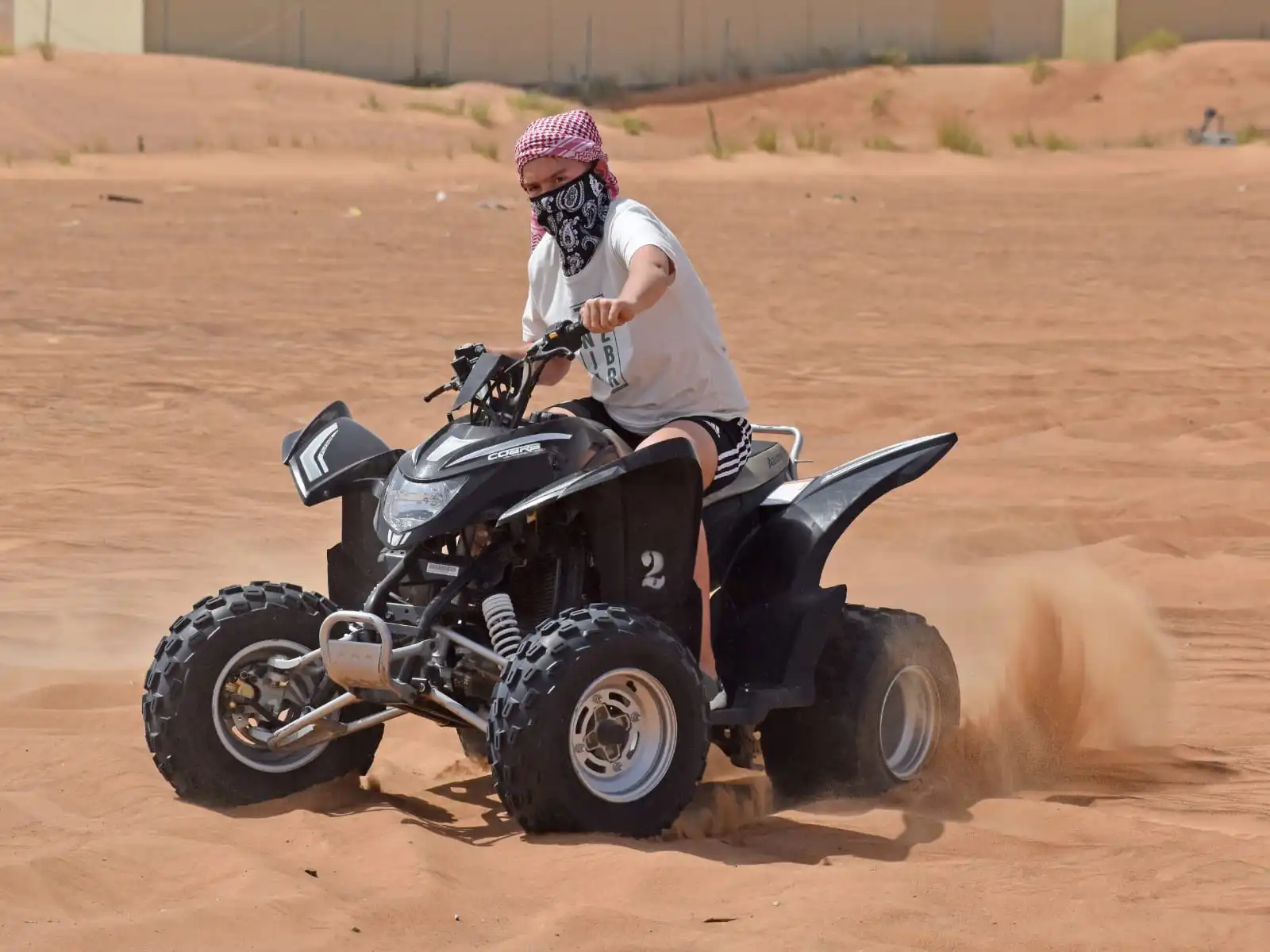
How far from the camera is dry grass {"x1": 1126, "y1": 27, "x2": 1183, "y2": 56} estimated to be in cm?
3962

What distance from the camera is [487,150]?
25938mm

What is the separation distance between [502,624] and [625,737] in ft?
1.40

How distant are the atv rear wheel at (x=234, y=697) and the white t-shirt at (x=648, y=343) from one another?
1.01 metres

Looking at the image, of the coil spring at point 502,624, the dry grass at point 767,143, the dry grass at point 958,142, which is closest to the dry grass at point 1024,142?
the dry grass at point 958,142

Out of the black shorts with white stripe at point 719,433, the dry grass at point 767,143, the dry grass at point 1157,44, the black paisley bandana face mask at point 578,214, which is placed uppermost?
the dry grass at point 1157,44

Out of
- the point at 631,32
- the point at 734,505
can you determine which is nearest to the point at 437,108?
the point at 631,32

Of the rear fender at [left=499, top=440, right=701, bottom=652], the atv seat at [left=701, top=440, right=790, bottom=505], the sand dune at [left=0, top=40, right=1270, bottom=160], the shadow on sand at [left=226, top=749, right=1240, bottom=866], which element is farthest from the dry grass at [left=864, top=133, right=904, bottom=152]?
the rear fender at [left=499, top=440, right=701, bottom=652]

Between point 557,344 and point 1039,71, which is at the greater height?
point 1039,71

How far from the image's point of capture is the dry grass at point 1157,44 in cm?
3962

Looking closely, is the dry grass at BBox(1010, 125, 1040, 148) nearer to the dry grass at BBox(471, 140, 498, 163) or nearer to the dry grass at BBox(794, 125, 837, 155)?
the dry grass at BBox(794, 125, 837, 155)

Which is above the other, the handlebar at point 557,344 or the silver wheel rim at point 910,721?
the handlebar at point 557,344

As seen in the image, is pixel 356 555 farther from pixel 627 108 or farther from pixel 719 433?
pixel 627 108

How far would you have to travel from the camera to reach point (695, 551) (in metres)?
5.52

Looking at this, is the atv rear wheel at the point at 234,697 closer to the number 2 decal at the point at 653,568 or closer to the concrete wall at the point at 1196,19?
the number 2 decal at the point at 653,568
